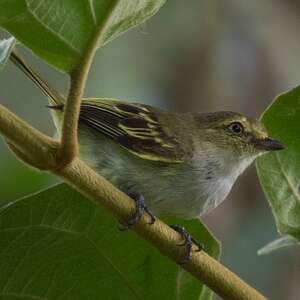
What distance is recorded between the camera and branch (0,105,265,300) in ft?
5.83

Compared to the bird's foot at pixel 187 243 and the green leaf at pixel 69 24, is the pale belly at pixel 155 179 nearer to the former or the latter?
the bird's foot at pixel 187 243

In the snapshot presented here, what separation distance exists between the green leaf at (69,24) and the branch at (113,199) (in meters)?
0.21

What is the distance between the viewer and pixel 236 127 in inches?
179

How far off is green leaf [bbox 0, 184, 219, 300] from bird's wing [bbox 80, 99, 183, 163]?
1.38 m

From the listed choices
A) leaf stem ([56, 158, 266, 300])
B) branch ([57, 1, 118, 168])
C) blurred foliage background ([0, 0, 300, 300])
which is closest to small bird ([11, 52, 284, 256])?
leaf stem ([56, 158, 266, 300])

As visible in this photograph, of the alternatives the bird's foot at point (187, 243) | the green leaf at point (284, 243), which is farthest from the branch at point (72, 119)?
the green leaf at point (284, 243)

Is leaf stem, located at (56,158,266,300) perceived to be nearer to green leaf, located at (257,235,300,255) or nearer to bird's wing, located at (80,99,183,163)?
green leaf, located at (257,235,300,255)

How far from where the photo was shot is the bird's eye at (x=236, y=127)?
14.7 feet

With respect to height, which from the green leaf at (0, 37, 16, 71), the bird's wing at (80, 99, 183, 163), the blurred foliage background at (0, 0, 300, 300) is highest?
the green leaf at (0, 37, 16, 71)

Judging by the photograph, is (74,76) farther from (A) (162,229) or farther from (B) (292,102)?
(B) (292,102)

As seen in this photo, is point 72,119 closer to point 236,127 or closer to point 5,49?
point 5,49

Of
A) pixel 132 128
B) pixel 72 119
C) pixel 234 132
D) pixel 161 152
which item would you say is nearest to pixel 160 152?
pixel 161 152

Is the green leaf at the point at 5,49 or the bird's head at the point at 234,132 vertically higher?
the green leaf at the point at 5,49

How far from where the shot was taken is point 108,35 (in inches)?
78.7
